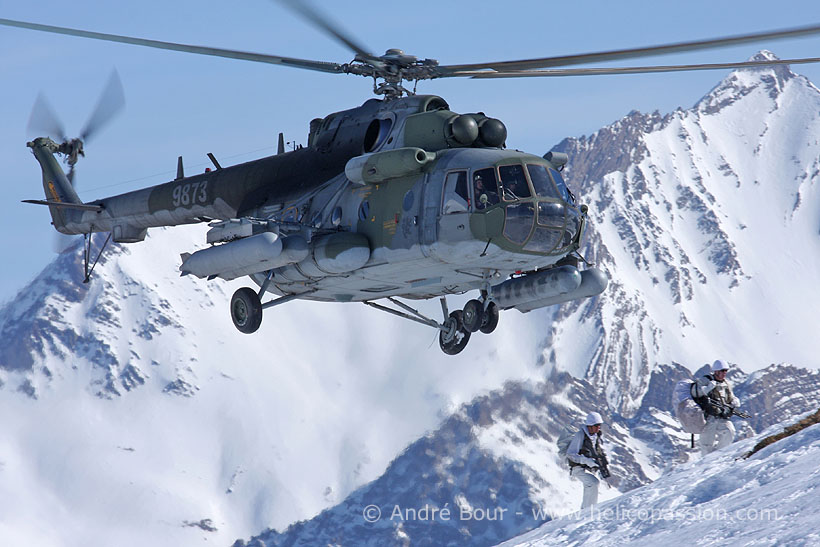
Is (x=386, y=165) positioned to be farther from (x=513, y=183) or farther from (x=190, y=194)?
(x=190, y=194)

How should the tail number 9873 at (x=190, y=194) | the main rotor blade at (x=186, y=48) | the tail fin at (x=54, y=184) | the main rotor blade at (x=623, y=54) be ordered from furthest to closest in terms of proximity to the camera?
the tail fin at (x=54, y=184)
the tail number 9873 at (x=190, y=194)
the main rotor blade at (x=186, y=48)
the main rotor blade at (x=623, y=54)

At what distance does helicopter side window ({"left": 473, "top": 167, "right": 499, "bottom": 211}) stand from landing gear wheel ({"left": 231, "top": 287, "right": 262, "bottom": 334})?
19.4 ft

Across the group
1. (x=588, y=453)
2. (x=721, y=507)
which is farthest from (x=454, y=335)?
(x=721, y=507)

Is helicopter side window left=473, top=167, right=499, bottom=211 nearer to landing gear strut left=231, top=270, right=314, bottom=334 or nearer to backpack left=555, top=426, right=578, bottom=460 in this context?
backpack left=555, top=426, right=578, bottom=460

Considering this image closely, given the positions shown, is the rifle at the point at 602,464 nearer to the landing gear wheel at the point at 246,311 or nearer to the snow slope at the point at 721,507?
the snow slope at the point at 721,507

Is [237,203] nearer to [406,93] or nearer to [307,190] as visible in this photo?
[307,190]

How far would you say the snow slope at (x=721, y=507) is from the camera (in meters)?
17.7

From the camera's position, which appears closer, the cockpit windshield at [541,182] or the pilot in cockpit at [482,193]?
the pilot in cockpit at [482,193]

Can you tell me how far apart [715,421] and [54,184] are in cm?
1833

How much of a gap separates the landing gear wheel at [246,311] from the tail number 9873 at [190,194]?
3370mm

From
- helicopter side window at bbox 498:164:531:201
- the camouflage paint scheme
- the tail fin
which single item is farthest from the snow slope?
the tail fin

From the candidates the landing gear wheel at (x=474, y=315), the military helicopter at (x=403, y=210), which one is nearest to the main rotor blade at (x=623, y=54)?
the military helicopter at (x=403, y=210)

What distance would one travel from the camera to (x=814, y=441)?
20828mm

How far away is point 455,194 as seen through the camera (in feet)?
76.9
